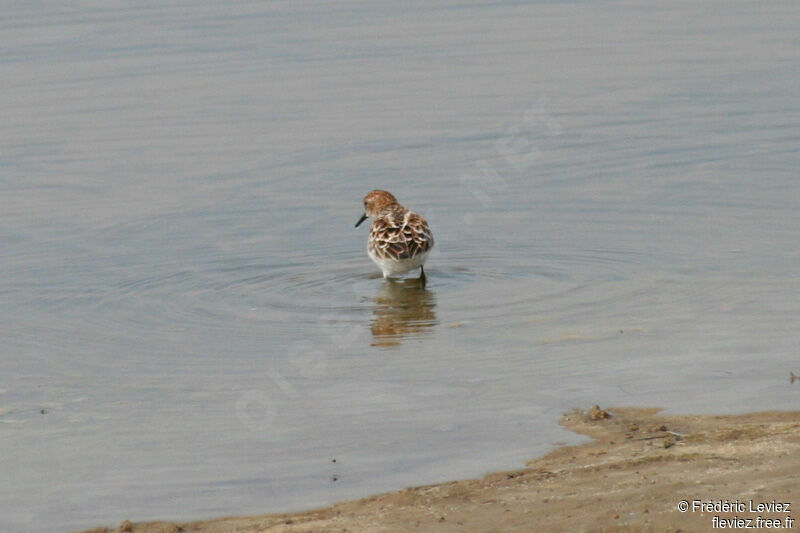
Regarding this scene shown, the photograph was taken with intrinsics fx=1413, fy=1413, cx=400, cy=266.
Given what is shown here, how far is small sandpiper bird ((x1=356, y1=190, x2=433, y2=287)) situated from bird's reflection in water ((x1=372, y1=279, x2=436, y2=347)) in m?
0.16

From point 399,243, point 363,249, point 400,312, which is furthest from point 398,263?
point 363,249

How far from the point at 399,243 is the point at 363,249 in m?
1.79

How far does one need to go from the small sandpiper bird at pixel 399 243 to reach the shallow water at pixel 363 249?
0.28 metres

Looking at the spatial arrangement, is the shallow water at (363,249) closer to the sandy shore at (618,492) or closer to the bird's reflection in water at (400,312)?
the bird's reflection in water at (400,312)

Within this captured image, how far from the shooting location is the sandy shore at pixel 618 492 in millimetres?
6594

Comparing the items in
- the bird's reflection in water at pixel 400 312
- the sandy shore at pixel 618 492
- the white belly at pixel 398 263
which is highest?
the white belly at pixel 398 263

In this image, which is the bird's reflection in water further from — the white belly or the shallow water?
the white belly

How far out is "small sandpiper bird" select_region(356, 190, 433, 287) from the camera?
1345 cm

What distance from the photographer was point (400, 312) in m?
12.8

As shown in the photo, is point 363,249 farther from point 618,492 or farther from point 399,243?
point 618,492

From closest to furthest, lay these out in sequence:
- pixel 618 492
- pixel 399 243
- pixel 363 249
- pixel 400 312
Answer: pixel 618 492
pixel 400 312
pixel 399 243
pixel 363 249

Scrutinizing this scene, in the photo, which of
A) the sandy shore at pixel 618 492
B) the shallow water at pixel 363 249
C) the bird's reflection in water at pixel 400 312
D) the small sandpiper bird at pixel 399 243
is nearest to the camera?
the sandy shore at pixel 618 492

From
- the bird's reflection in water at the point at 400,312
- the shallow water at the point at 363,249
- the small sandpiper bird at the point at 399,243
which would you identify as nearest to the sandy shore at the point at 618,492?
the shallow water at the point at 363,249

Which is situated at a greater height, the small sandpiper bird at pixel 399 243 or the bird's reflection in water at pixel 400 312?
the small sandpiper bird at pixel 399 243
